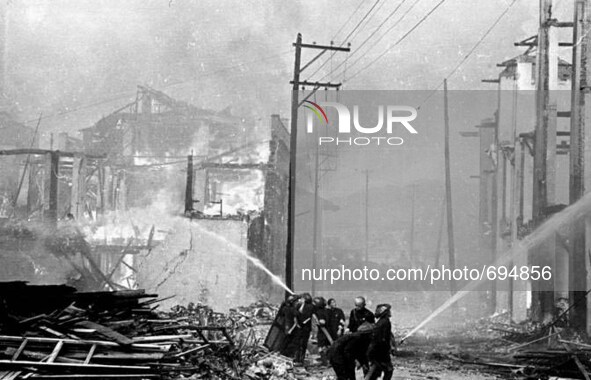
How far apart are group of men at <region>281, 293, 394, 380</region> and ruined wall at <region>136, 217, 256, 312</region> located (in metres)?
12.8

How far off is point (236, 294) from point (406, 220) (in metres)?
38.4

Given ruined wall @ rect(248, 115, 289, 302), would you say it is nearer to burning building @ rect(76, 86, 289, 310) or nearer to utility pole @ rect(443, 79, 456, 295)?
burning building @ rect(76, 86, 289, 310)

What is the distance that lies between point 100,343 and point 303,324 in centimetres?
557

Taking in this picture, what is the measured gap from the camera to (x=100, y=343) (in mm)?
9461

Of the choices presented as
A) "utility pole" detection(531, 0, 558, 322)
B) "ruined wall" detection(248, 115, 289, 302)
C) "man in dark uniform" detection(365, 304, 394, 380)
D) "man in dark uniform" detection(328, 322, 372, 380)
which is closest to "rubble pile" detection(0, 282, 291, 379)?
"man in dark uniform" detection(328, 322, 372, 380)

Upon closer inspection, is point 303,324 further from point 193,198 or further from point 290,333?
point 193,198

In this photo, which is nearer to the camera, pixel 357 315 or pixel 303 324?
pixel 357 315

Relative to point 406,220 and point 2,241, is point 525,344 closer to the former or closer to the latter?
point 2,241

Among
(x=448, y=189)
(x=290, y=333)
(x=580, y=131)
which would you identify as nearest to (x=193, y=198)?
(x=448, y=189)

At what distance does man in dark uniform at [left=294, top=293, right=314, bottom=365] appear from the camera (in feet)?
46.0

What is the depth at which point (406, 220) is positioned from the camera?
6284 centimetres

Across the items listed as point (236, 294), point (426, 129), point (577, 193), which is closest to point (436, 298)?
point (426, 129)

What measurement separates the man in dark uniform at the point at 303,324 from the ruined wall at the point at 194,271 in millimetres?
13136

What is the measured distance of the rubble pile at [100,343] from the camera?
29.6ft
